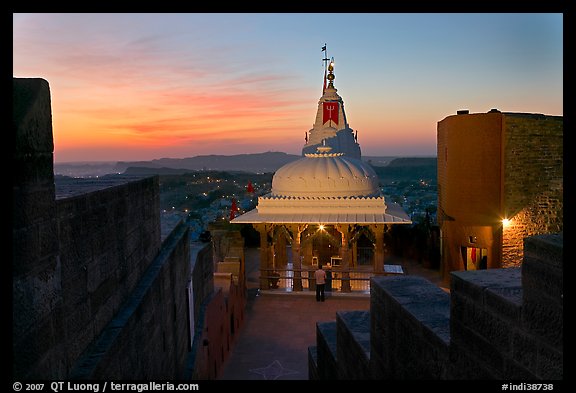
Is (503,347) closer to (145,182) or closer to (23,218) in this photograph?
(23,218)

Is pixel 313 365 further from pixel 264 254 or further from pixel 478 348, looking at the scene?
pixel 264 254

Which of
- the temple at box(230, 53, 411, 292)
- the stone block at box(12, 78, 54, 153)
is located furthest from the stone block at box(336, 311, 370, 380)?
the temple at box(230, 53, 411, 292)

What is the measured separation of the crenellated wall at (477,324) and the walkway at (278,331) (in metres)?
3.89

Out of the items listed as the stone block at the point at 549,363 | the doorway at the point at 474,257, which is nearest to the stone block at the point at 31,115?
the stone block at the point at 549,363

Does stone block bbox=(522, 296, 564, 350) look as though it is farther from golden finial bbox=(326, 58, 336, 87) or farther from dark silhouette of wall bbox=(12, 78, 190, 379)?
golden finial bbox=(326, 58, 336, 87)

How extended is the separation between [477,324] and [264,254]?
11885 millimetres

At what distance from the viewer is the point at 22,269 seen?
243cm

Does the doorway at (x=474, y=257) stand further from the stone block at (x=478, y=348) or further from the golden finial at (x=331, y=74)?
the golden finial at (x=331, y=74)

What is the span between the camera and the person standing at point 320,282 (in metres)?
13.1

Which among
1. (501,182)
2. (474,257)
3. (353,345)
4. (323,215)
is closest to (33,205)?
(353,345)

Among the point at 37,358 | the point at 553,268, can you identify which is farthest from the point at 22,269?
the point at 553,268

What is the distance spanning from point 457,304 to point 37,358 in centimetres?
263

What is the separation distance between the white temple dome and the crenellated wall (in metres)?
9.32

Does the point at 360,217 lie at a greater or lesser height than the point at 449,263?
greater
